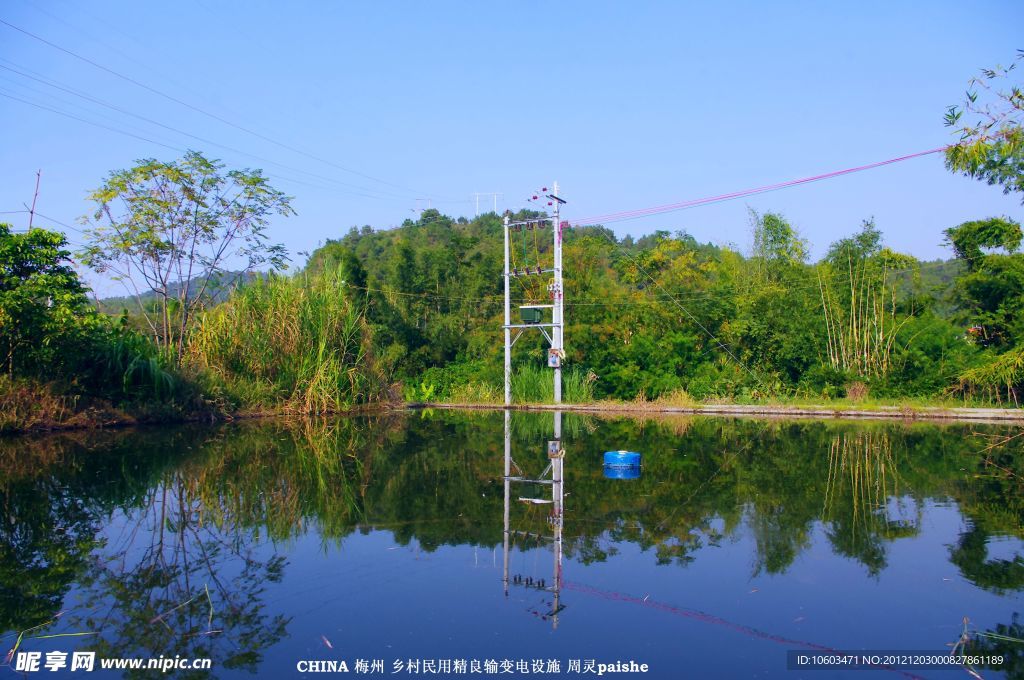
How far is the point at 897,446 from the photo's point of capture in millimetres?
13023

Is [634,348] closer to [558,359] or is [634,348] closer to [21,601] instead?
[558,359]

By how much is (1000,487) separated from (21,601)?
1005cm

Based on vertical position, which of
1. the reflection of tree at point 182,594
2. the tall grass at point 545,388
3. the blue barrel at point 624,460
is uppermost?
the tall grass at point 545,388

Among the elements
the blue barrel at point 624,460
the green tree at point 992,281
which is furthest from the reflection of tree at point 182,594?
the green tree at point 992,281

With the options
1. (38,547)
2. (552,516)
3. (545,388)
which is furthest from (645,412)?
(38,547)

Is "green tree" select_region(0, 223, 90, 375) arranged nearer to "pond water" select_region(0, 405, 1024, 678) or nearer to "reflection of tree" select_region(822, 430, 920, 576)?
"pond water" select_region(0, 405, 1024, 678)

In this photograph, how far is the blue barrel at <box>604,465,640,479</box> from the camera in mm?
9680

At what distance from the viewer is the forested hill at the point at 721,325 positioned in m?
22.5

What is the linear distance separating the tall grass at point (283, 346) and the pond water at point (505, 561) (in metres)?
6.50

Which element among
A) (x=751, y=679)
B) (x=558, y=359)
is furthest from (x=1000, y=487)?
(x=558, y=359)

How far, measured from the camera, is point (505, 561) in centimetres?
603

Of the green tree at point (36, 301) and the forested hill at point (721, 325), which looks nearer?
the green tree at point (36, 301)

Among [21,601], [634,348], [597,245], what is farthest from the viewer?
[597,245]

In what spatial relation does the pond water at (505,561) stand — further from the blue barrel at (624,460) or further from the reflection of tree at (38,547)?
the blue barrel at (624,460)
